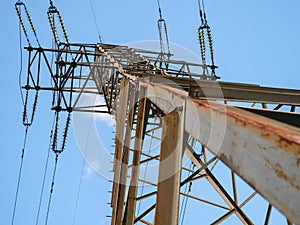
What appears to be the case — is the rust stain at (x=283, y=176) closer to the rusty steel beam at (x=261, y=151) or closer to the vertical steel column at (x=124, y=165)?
the rusty steel beam at (x=261, y=151)

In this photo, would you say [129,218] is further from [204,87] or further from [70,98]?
[70,98]

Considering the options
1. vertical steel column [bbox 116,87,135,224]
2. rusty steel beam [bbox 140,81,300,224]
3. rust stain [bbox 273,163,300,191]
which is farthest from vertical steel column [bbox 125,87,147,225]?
rust stain [bbox 273,163,300,191]

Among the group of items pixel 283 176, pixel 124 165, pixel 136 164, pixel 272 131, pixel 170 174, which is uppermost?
pixel 272 131

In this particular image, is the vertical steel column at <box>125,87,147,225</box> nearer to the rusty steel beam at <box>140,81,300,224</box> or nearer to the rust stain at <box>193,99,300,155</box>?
the rusty steel beam at <box>140,81,300,224</box>

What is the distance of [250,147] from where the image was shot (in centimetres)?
157

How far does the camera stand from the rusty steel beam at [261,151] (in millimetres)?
1257

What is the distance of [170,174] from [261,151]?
87.2 inches

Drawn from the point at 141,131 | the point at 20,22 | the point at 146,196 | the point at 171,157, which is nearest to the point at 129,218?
the point at 146,196

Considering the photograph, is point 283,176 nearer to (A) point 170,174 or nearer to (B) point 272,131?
(B) point 272,131

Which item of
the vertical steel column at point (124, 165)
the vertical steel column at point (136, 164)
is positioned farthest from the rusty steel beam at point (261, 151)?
the vertical steel column at point (124, 165)

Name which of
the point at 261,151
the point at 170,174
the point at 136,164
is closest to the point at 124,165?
the point at 136,164

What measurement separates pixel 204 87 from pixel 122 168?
15.9 feet

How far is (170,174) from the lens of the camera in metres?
3.63

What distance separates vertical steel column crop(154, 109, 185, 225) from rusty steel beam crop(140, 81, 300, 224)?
3.98ft
